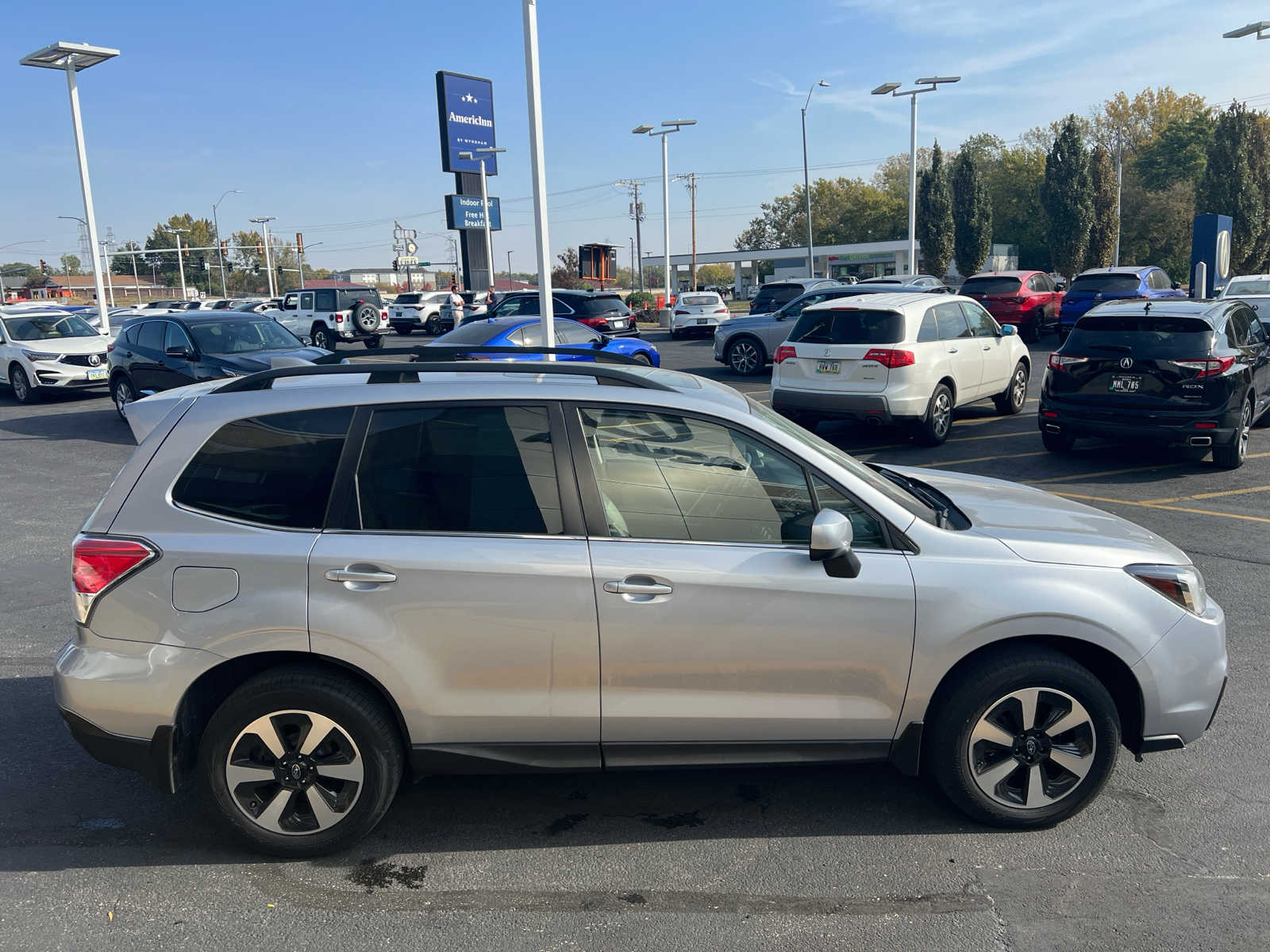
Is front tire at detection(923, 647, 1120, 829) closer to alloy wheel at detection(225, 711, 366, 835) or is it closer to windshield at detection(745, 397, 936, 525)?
windshield at detection(745, 397, 936, 525)

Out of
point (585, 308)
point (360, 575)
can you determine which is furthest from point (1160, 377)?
point (585, 308)

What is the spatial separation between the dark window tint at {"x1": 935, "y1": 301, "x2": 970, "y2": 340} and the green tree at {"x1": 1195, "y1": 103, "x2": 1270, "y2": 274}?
4049cm

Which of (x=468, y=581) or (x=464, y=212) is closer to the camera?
(x=468, y=581)

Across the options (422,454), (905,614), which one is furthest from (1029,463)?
(422,454)

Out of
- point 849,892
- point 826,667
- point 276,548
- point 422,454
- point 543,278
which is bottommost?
point 849,892

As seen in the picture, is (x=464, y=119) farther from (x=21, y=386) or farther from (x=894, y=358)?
(x=894, y=358)

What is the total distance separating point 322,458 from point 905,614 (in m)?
2.15

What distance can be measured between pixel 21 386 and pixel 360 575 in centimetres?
1823

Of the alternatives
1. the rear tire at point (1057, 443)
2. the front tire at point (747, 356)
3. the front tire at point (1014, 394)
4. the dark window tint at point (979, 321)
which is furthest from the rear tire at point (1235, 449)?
the front tire at point (747, 356)

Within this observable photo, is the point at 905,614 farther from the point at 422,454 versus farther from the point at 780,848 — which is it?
the point at 422,454

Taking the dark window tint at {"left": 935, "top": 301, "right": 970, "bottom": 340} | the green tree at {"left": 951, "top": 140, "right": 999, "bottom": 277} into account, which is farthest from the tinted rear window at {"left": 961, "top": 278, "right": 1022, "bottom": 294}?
the green tree at {"left": 951, "top": 140, "right": 999, "bottom": 277}

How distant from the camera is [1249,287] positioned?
17859mm

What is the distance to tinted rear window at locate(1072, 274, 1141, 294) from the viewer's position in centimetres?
2198

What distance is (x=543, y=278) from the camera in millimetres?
13422
